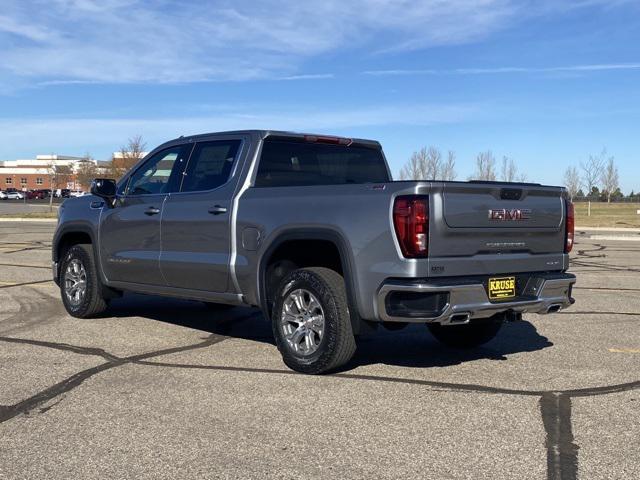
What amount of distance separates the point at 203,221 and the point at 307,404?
2317mm

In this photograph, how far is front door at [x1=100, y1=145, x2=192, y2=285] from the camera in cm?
732

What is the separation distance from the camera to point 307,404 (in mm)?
5027

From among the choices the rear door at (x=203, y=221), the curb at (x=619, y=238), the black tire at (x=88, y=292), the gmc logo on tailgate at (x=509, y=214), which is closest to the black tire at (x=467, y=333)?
the gmc logo on tailgate at (x=509, y=214)

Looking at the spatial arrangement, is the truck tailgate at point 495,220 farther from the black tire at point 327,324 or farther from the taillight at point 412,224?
the black tire at point 327,324

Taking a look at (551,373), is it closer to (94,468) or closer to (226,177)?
(226,177)

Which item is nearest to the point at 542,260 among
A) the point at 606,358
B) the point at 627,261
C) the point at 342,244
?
the point at 606,358

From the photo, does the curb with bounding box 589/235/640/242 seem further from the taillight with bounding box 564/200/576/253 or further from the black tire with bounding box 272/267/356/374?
the black tire with bounding box 272/267/356/374

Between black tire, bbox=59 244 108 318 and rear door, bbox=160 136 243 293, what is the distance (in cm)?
140

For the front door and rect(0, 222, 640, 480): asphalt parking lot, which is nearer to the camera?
rect(0, 222, 640, 480): asphalt parking lot

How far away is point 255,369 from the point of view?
602 cm

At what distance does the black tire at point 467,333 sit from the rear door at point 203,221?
202 centimetres

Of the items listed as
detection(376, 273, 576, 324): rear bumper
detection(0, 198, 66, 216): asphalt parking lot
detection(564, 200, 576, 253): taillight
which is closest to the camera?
detection(376, 273, 576, 324): rear bumper

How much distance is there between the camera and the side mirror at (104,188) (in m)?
7.77

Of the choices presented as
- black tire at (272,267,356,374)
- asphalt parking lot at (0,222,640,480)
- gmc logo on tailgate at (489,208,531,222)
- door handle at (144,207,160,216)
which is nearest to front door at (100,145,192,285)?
door handle at (144,207,160,216)
